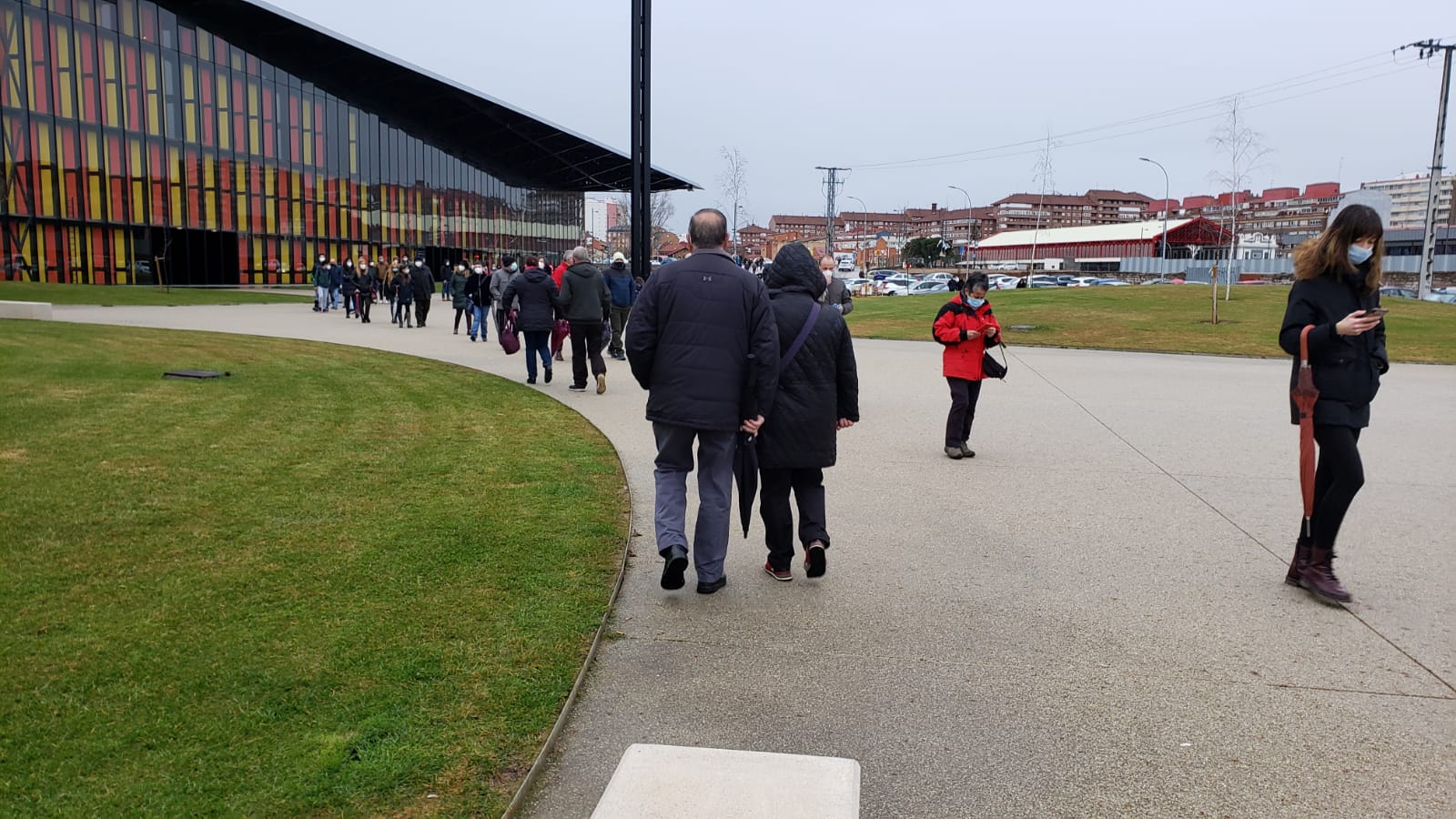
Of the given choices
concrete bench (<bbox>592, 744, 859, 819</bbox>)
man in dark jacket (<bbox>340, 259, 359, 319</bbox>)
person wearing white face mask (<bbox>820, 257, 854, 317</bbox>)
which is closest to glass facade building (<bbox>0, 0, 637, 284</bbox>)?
man in dark jacket (<bbox>340, 259, 359, 319</bbox>)

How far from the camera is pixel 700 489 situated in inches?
201

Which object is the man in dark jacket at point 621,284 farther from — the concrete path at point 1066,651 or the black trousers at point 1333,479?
the black trousers at point 1333,479

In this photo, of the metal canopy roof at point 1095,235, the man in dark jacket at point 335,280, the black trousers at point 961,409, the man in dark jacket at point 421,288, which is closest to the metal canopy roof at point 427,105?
the man in dark jacket at point 335,280

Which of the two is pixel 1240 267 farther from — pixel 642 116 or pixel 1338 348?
pixel 1338 348

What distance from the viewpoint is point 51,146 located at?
3834cm

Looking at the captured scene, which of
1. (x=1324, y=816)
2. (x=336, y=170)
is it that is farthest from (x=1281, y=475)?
(x=336, y=170)

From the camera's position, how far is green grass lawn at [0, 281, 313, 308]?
29.8m

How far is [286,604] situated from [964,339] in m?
6.06

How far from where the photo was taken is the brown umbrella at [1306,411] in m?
5.13

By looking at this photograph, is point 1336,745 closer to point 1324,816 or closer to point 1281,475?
point 1324,816

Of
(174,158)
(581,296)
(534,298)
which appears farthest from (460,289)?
(174,158)

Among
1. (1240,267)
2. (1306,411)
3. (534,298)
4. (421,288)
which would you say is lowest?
(1306,411)

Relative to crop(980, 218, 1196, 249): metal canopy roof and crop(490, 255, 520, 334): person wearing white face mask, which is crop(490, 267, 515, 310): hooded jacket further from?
crop(980, 218, 1196, 249): metal canopy roof

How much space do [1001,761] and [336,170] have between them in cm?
5437
